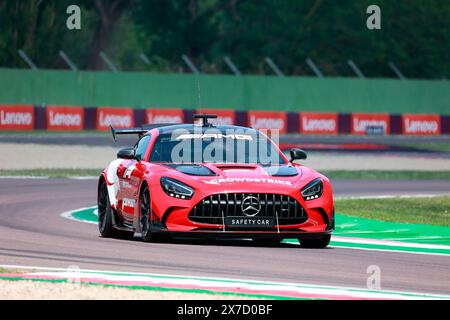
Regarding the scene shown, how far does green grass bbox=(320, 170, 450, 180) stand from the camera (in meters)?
32.0

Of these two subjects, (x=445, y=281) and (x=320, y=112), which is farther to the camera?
(x=320, y=112)

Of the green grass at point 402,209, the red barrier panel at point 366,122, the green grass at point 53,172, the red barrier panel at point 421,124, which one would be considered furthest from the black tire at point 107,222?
the red barrier panel at point 421,124

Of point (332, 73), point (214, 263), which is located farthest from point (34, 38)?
point (214, 263)

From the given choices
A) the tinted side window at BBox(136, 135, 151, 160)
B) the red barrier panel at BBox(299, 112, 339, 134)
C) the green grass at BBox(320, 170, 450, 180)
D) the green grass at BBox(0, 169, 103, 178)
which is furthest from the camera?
the red barrier panel at BBox(299, 112, 339, 134)

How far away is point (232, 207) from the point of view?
14.5m

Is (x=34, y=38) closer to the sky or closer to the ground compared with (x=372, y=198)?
closer to the sky

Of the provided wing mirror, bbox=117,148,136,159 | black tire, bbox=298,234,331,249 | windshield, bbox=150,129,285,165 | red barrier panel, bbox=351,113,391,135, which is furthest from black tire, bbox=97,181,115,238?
red barrier panel, bbox=351,113,391,135

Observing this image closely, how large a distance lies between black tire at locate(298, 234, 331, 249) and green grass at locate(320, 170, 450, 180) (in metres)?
16.2

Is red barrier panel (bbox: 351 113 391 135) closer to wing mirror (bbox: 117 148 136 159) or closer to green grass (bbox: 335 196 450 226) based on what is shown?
green grass (bbox: 335 196 450 226)

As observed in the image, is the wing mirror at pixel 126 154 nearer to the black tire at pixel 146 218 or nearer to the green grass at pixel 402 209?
the black tire at pixel 146 218

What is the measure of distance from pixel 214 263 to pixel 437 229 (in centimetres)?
602

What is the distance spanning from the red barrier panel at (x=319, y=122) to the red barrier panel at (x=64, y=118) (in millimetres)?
8570

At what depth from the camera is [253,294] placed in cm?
1039
